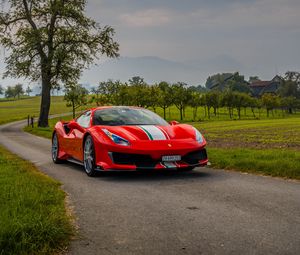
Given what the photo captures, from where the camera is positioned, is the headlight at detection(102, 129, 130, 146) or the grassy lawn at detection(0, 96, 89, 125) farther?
the grassy lawn at detection(0, 96, 89, 125)

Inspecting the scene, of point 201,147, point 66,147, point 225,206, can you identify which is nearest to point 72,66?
point 66,147

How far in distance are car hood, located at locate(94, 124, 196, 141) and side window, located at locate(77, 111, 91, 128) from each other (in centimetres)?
76

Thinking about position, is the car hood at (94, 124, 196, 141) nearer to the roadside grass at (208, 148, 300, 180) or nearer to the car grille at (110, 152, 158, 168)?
the car grille at (110, 152, 158, 168)

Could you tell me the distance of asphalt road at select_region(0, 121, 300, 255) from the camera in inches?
157

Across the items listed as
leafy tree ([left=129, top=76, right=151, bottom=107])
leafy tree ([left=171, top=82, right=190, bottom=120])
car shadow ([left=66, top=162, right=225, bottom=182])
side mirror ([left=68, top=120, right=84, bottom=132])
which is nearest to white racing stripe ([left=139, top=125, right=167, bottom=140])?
car shadow ([left=66, top=162, right=225, bottom=182])

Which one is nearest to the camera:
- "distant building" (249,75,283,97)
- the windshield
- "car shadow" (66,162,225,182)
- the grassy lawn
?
"car shadow" (66,162,225,182)

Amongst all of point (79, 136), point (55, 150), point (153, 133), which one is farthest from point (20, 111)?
point (153, 133)

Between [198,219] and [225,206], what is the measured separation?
782 mm

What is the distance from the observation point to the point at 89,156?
8648mm

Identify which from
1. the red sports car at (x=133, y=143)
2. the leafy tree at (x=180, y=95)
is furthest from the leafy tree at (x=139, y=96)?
the red sports car at (x=133, y=143)

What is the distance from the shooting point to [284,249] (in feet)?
12.5

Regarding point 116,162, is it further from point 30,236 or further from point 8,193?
point 30,236

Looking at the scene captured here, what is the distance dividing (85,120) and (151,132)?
204cm

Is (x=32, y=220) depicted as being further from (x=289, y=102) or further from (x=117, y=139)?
(x=289, y=102)
